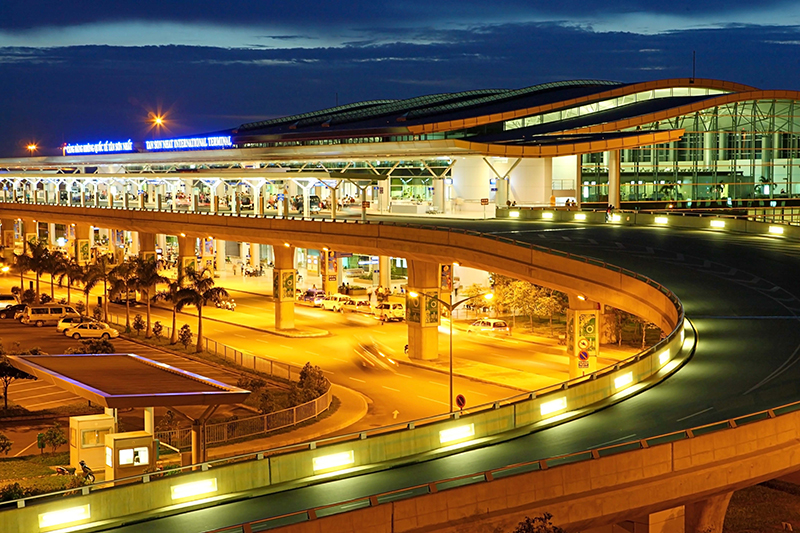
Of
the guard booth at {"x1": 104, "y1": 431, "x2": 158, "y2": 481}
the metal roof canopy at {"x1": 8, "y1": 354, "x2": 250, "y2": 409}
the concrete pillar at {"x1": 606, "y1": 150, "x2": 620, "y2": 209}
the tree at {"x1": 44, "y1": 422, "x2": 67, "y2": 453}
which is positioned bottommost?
the tree at {"x1": 44, "y1": 422, "x2": 67, "y2": 453}

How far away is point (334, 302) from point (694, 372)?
58.5 meters

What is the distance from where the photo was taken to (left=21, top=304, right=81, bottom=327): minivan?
77000mm

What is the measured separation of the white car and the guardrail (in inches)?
1864

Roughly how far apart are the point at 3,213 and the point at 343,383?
92.0m

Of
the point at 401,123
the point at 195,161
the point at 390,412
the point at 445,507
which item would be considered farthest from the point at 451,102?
the point at 445,507

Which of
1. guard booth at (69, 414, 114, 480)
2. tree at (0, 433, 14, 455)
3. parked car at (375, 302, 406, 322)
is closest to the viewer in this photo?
guard booth at (69, 414, 114, 480)

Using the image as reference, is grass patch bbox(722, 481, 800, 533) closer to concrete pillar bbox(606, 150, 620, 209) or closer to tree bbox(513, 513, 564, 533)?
tree bbox(513, 513, 564, 533)

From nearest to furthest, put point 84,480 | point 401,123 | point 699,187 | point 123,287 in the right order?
point 84,480
point 123,287
point 699,187
point 401,123

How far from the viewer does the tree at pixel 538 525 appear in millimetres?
20125

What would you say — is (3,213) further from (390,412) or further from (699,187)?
(390,412)

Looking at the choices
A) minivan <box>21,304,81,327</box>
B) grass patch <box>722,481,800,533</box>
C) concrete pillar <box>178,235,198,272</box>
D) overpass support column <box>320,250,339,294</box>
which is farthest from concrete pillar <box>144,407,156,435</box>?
concrete pillar <box>178,235,198,272</box>

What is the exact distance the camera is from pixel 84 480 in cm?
2994

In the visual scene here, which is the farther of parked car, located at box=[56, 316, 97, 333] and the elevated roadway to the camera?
parked car, located at box=[56, 316, 97, 333]

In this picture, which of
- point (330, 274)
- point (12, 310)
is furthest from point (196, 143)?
point (12, 310)
